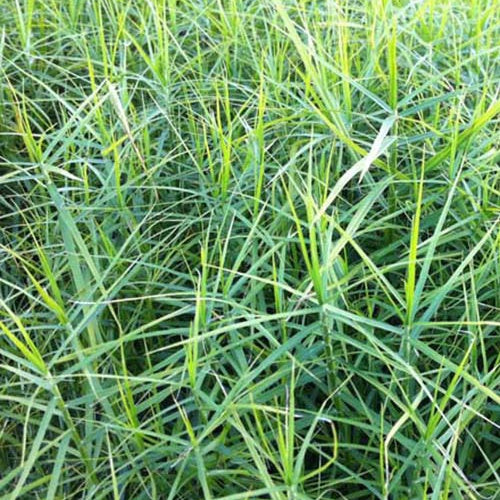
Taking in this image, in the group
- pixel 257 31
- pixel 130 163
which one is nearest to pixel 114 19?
pixel 257 31

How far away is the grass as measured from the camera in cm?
94

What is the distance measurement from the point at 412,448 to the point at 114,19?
1.05 m

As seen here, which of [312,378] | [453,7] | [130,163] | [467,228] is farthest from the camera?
[453,7]

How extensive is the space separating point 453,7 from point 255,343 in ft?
2.65

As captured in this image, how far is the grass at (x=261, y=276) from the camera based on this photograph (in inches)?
37.2

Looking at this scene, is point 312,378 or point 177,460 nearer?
point 177,460

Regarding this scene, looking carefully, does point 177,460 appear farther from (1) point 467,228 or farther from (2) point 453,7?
(2) point 453,7

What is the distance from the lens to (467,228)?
45.3 inches

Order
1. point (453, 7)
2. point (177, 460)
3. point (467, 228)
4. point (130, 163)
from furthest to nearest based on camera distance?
point (453, 7) < point (130, 163) < point (467, 228) < point (177, 460)

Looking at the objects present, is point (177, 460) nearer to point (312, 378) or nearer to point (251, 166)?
point (312, 378)

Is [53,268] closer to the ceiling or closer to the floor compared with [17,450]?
closer to the ceiling

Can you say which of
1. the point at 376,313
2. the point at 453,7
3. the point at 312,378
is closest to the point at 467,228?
the point at 376,313

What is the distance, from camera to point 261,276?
117 centimetres

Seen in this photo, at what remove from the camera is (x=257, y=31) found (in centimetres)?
162
